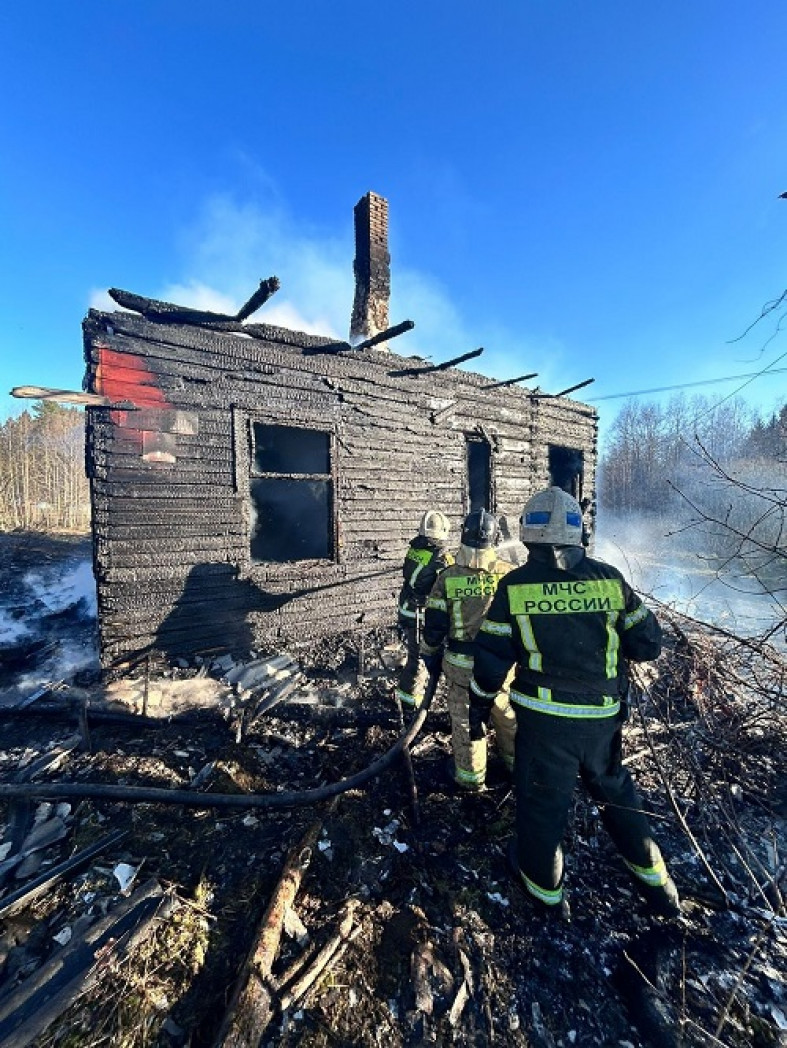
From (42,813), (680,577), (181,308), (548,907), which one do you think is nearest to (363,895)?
(548,907)

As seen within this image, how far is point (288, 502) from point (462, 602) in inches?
265

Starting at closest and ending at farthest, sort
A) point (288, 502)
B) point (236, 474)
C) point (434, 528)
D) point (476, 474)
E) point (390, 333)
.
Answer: point (434, 528), point (236, 474), point (390, 333), point (288, 502), point (476, 474)

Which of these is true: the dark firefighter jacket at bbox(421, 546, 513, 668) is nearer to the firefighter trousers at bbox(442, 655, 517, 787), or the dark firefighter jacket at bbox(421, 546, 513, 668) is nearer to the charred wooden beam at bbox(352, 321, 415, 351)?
the firefighter trousers at bbox(442, 655, 517, 787)

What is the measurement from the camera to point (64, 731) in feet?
13.9

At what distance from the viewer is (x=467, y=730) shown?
11.3 feet

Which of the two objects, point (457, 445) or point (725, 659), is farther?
point (457, 445)

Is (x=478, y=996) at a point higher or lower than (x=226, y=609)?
lower

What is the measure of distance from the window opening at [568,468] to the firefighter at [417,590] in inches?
269

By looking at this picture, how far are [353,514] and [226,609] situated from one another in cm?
243

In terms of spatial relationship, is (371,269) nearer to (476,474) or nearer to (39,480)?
(476,474)

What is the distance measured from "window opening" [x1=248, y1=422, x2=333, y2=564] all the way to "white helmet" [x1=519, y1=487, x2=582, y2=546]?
6.52 metres

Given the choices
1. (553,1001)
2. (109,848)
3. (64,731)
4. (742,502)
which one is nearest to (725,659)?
(553,1001)

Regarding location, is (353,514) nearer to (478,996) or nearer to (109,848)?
(109,848)

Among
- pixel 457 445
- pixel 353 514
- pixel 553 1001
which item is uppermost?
pixel 457 445
